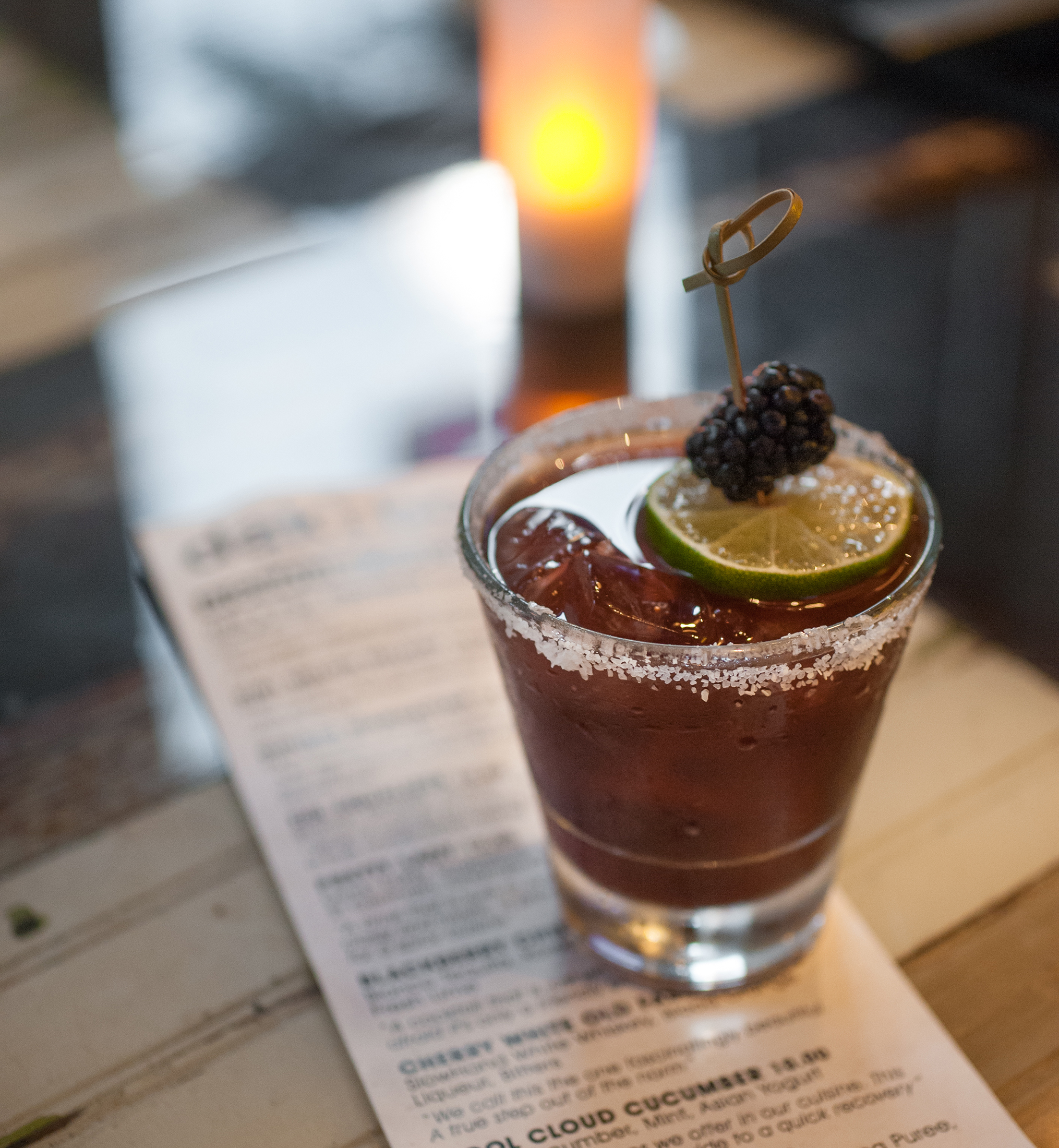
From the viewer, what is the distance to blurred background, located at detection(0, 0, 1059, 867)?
3.92 ft

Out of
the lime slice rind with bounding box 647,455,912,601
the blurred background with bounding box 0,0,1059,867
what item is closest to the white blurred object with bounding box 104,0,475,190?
the blurred background with bounding box 0,0,1059,867

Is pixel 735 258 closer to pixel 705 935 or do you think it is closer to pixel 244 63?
pixel 705 935

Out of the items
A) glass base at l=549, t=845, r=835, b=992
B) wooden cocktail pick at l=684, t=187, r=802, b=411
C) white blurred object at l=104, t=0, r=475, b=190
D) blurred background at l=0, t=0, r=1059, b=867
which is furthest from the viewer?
white blurred object at l=104, t=0, r=475, b=190

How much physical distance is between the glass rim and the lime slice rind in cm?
2

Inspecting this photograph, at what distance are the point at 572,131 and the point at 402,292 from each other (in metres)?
0.30

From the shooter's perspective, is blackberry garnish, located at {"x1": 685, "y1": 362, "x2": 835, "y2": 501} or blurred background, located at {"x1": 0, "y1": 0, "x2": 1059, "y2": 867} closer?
blackberry garnish, located at {"x1": 685, "y1": 362, "x2": 835, "y2": 501}

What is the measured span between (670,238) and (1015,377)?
50 cm

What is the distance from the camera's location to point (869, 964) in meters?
0.88

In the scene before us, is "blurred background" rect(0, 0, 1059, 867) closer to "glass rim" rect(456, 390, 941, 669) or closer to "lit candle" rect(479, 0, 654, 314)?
"lit candle" rect(479, 0, 654, 314)

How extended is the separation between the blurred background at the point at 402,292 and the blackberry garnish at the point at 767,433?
0.41m

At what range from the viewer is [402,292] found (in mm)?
1662

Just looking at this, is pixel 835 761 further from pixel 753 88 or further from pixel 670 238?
pixel 753 88

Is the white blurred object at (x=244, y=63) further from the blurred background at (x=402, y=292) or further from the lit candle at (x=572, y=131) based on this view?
the lit candle at (x=572, y=131)

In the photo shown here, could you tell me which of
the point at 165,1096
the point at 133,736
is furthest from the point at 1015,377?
the point at 165,1096
